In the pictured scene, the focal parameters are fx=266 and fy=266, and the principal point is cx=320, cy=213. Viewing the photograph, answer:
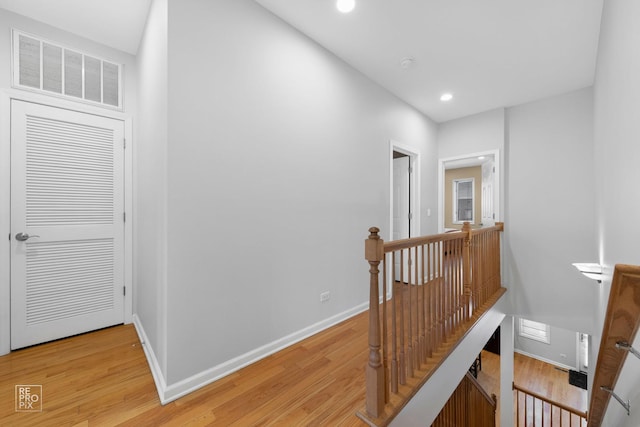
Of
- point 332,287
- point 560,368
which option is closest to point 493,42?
point 332,287

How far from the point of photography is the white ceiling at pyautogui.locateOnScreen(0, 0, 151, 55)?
6.94ft

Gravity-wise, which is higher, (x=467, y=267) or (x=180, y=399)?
(x=467, y=267)

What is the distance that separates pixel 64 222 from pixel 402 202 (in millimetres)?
4055

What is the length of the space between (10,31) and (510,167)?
5.77 metres

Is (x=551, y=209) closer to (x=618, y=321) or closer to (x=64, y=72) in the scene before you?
(x=618, y=321)

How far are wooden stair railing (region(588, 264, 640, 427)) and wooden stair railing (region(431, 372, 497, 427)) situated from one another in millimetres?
2119

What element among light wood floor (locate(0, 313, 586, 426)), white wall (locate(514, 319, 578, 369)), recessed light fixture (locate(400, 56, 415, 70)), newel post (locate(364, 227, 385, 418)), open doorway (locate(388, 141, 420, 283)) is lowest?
white wall (locate(514, 319, 578, 369))

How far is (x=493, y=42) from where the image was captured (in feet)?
8.43

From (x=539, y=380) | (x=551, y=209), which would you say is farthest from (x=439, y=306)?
(x=539, y=380)

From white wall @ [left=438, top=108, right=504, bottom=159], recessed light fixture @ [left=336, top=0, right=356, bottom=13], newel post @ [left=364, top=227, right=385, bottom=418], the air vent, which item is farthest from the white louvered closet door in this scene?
white wall @ [left=438, top=108, right=504, bottom=159]

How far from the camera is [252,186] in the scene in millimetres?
2035

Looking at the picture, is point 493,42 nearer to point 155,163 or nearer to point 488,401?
point 155,163

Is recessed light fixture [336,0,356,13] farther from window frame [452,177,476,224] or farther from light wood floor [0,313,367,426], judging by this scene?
window frame [452,177,476,224]

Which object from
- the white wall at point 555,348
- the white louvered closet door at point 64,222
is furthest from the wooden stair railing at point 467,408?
the white louvered closet door at point 64,222
